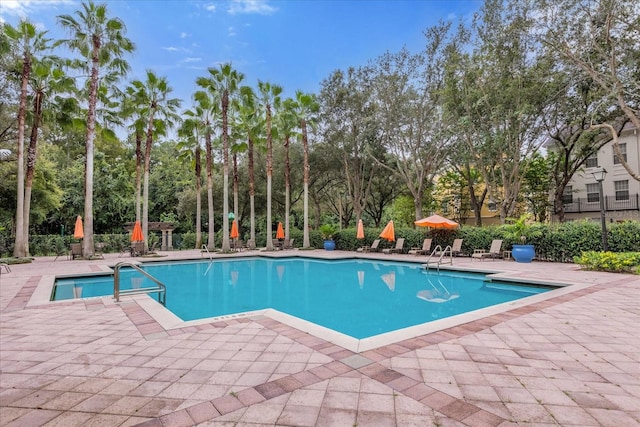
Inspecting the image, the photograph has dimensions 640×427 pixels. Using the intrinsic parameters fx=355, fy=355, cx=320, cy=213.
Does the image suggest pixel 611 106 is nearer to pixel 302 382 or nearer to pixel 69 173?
pixel 302 382

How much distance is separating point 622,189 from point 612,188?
532mm

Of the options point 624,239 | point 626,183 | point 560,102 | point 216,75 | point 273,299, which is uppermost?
point 216,75

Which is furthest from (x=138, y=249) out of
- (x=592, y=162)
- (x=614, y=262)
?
(x=592, y=162)

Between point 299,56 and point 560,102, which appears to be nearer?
point 560,102

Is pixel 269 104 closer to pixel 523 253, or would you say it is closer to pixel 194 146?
pixel 194 146

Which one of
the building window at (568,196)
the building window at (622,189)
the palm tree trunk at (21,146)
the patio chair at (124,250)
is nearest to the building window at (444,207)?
the building window at (568,196)

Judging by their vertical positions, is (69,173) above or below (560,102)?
below

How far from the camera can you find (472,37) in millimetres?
16719

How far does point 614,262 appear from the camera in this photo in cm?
1005

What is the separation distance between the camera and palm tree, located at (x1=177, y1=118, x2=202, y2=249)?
21234mm

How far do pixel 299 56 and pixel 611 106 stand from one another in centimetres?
1670

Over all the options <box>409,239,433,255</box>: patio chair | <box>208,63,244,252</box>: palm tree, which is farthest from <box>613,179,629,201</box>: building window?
<box>208,63,244,252</box>: palm tree

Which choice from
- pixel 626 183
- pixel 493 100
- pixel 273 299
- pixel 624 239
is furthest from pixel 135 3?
pixel 626 183

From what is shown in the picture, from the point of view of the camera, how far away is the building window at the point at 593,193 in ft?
80.8
